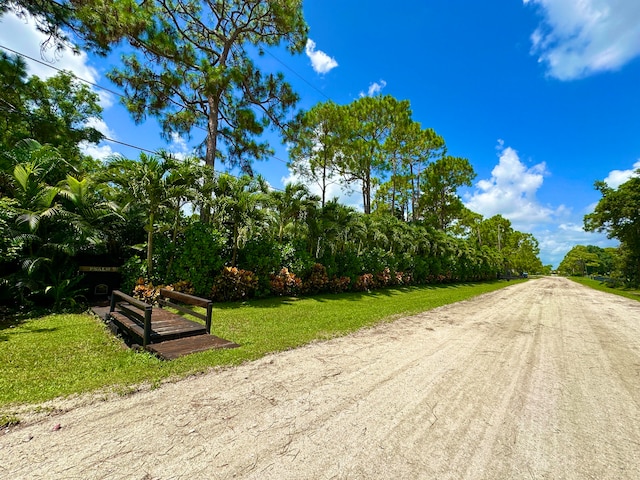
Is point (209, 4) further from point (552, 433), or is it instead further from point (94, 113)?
point (552, 433)

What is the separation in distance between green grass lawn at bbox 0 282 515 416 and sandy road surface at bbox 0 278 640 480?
20.4 inches

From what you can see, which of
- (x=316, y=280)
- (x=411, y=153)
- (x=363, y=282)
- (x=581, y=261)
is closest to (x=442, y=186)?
(x=411, y=153)

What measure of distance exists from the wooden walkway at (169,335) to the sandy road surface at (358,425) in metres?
0.95

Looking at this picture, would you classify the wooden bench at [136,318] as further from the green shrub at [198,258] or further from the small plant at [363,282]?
the small plant at [363,282]

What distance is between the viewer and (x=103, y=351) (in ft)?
13.8

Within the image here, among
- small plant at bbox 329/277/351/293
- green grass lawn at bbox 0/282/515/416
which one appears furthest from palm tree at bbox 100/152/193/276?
small plant at bbox 329/277/351/293

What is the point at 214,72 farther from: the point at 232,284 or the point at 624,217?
the point at 624,217

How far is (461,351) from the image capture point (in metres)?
4.75

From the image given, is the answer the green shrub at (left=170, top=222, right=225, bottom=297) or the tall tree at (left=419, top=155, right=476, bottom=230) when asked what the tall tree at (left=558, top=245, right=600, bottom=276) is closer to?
the tall tree at (left=419, top=155, right=476, bottom=230)

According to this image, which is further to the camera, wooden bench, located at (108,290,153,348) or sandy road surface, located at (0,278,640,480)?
wooden bench, located at (108,290,153,348)

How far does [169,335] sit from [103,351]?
0.91 meters

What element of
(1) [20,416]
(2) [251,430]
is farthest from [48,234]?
(2) [251,430]

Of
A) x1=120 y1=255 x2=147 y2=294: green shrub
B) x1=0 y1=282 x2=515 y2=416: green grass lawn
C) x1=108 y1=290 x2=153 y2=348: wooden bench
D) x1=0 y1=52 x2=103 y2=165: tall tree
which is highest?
x1=0 y1=52 x2=103 y2=165: tall tree

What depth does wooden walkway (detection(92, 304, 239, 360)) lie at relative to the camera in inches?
160
